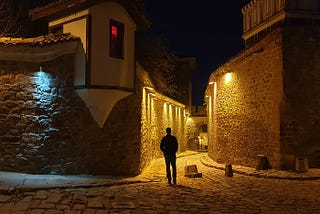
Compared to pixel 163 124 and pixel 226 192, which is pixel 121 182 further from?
pixel 163 124

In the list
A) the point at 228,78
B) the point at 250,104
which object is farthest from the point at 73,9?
the point at 228,78

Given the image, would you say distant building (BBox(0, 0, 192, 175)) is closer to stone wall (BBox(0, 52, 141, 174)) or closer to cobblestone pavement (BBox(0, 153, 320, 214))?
stone wall (BBox(0, 52, 141, 174))

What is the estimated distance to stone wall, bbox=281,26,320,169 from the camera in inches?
477

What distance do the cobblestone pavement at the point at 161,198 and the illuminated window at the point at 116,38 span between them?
13.3 feet

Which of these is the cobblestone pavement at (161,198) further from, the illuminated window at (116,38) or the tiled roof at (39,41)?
the tiled roof at (39,41)

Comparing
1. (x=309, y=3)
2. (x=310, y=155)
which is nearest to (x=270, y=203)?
(x=310, y=155)

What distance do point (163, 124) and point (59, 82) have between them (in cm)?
1068

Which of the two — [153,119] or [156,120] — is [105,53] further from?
[156,120]

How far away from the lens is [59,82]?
10.6 m

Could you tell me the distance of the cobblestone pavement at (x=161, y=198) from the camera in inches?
268

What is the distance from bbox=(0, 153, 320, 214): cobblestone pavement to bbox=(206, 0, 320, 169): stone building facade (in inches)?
92.2

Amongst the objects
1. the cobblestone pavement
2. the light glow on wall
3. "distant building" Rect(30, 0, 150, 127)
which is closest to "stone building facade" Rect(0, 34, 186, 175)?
"distant building" Rect(30, 0, 150, 127)

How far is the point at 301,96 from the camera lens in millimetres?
12219

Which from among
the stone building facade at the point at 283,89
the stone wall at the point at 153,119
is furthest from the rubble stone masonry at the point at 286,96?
the stone wall at the point at 153,119
